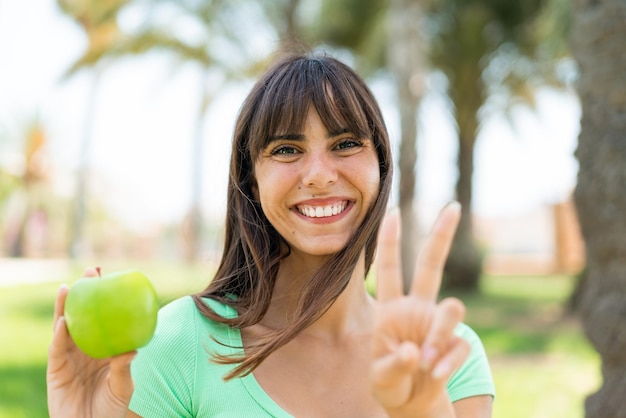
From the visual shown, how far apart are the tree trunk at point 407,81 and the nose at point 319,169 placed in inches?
354

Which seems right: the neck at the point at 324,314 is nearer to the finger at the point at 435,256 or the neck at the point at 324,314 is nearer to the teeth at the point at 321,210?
the teeth at the point at 321,210

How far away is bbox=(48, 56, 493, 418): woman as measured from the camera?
1886 mm

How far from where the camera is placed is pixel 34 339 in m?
8.96

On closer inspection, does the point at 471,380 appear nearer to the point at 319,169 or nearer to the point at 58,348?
the point at 319,169

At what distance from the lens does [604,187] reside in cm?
377

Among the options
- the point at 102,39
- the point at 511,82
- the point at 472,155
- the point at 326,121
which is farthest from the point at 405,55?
the point at 102,39

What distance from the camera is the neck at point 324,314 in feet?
7.25

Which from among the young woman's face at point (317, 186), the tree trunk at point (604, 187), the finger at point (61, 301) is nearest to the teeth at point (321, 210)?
the young woman's face at point (317, 186)

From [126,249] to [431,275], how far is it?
35899 millimetres

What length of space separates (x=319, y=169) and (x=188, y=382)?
627mm

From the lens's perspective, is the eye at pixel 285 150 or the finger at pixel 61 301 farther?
the eye at pixel 285 150

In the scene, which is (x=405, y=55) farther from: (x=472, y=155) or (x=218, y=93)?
(x=218, y=93)

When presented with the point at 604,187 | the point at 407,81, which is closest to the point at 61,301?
the point at 604,187

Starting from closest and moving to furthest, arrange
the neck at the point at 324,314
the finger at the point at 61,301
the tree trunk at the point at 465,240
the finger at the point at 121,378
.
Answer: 1. the finger at the point at 121,378
2. the finger at the point at 61,301
3. the neck at the point at 324,314
4. the tree trunk at the point at 465,240
